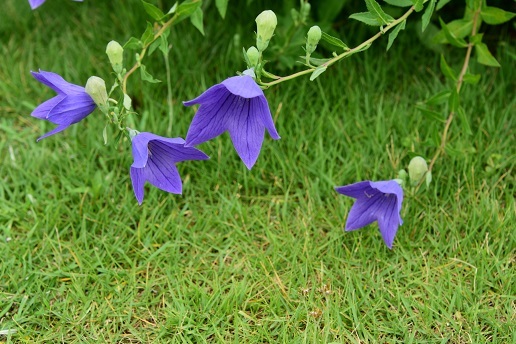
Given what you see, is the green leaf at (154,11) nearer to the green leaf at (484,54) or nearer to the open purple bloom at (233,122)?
the open purple bloom at (233,122)

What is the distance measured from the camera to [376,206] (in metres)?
2.23

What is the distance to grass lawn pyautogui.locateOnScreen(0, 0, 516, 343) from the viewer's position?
2.11m

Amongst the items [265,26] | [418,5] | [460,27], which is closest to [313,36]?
[265,26]

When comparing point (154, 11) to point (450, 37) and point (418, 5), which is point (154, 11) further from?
point (450, 37)

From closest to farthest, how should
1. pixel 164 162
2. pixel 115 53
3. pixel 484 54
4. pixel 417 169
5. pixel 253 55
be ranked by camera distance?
pixel 253 55 < pixel 115 53 < pixel 164 162 < pixel 417 169 < pixel 484 54

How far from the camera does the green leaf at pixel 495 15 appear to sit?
7.96 feet

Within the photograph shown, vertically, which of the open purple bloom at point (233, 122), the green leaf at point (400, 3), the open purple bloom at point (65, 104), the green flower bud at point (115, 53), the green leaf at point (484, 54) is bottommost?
the green leaf at point (484, 54)

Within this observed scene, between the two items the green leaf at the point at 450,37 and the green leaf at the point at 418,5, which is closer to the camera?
the green leaf at the point at 418,5

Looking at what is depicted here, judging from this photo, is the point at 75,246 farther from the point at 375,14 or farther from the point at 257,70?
the point at 375,14

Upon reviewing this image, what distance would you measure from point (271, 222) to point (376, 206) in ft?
1.32

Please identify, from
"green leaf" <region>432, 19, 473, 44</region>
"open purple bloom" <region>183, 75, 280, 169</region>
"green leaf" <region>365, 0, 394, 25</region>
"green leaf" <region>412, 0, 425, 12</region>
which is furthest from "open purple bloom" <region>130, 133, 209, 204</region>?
"green leaf" <region>432, 19, 473, 44</region>

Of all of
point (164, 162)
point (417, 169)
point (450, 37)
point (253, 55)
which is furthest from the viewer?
point (450, 37)

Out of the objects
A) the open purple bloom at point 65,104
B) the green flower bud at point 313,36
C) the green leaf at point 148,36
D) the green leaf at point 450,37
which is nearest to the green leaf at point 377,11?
the green flower bud at point 313,36

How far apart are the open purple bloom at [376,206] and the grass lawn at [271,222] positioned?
0.11 m
